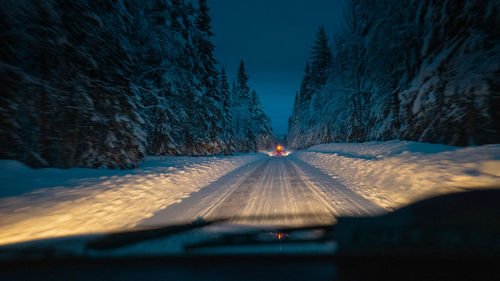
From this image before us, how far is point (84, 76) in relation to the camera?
6.50 metres

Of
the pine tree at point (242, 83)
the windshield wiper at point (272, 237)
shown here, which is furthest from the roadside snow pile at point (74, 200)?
the pine tree at point (242, 83)

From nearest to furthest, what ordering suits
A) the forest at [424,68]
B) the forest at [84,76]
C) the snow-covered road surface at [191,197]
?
1. the snow-covered road surface at [191,197]
2. the forest at [84,76]
3. the forest at [424,68]

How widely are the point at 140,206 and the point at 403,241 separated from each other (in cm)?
475

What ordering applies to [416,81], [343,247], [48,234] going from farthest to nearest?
1. [416,81]
2. [48,234]
3. [343,247]

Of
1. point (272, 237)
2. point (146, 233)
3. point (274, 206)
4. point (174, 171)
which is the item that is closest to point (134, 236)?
point (146, 233)

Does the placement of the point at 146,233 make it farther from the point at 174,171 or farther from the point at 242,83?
the point at 242,83

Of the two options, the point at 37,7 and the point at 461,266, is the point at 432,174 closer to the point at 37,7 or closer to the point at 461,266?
the point at 461,266

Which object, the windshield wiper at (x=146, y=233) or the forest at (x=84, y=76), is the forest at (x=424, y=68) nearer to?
the windshield wiper at (x=146, y=233)

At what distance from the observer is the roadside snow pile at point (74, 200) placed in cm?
274

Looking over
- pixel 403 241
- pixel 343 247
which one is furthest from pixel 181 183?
pixel 403 241

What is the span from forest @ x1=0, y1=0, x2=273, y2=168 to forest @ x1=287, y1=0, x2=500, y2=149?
492 inches

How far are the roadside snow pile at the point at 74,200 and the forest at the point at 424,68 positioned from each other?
9627 millimetres

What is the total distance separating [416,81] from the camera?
8.88 meters

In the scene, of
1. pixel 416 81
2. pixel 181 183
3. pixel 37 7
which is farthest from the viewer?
pixel 416 81
